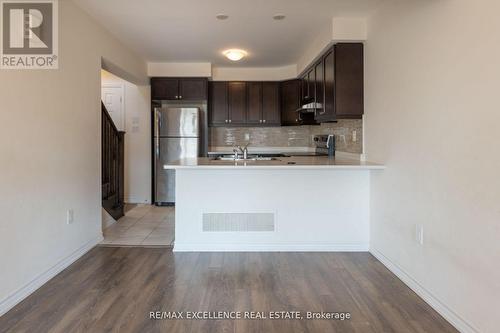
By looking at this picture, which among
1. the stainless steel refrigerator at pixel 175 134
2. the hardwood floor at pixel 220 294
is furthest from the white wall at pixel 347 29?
the stainless steel refrigerator at pixel 175 134

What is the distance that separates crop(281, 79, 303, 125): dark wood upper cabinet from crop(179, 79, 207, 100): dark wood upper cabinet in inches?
54.8

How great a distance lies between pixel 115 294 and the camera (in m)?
2.45

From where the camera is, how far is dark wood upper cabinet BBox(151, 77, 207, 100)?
562 cm

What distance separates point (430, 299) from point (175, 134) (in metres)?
4.43

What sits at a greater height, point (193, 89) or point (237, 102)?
point (193, 89)

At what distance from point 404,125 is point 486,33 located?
1013mm

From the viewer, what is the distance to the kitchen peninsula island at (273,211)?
134 inches

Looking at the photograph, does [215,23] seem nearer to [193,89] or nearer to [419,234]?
[193,89]

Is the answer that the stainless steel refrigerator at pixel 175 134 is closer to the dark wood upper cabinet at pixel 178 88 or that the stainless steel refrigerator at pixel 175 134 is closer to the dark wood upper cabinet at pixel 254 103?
the dark wood upper cabinet at pixel 178 88

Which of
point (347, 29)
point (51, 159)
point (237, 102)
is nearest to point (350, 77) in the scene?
point (347, 29)

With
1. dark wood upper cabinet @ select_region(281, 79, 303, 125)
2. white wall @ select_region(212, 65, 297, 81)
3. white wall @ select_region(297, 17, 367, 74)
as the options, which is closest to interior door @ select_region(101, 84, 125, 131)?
white wall @ select_region(212, 65, 297, 81)

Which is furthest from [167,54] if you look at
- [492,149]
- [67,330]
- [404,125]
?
[492,149]

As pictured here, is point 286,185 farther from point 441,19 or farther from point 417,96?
point 441,19

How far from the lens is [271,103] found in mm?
5945
